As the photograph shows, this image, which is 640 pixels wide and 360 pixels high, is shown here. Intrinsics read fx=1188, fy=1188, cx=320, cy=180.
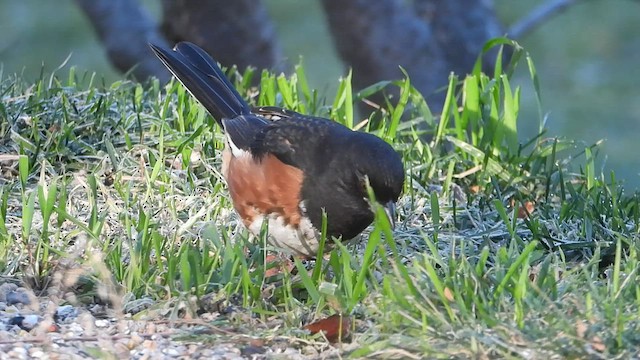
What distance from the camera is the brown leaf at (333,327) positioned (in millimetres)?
3318

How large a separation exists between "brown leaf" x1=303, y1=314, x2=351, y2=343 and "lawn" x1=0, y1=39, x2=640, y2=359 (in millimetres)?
14

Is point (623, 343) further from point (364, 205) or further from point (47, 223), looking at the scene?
point (47, 223)

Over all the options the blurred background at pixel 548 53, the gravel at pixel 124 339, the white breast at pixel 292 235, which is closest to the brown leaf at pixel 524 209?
the white breast at pixel 292 235

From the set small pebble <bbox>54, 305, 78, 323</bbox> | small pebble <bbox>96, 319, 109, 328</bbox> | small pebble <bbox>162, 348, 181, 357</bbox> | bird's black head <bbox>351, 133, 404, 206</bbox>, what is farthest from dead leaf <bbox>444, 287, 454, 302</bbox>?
small pebble <bbox>54, 305, 78, 323</bbox>

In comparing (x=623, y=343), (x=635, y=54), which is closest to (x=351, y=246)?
(x=623, y=343)

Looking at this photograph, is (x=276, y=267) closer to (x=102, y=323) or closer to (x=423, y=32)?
(x=102, y=323)

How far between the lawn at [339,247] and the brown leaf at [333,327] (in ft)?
0.05

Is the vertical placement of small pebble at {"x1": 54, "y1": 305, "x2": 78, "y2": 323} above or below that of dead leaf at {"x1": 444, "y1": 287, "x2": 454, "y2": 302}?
below

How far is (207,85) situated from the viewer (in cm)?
466

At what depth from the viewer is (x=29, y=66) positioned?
12.6 metres

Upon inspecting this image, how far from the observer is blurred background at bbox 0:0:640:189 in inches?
466

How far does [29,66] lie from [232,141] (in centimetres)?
879

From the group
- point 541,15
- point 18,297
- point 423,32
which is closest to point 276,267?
point 18,297

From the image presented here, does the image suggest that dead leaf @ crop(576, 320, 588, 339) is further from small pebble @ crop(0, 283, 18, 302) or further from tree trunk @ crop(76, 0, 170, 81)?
tree trunk @ crop(76, 0, 170, 81)
